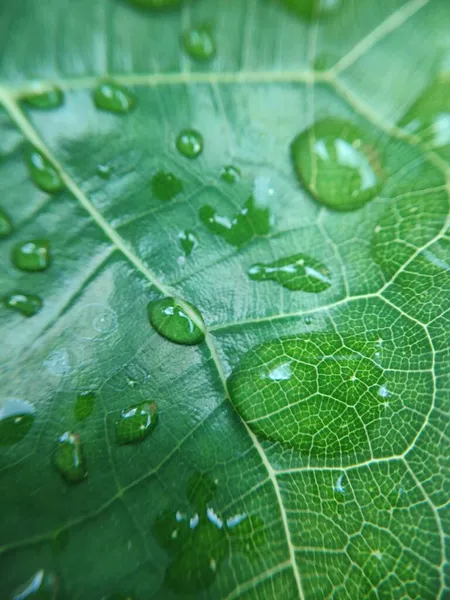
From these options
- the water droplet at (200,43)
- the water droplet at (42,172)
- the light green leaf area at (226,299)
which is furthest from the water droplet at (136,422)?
the water droplet at (200,43)

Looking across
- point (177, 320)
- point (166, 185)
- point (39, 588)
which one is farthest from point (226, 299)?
point (39, 588)

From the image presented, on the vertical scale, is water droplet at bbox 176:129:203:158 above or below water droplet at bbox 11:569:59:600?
above

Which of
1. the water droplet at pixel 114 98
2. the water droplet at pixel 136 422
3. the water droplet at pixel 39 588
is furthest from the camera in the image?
the water droplet at pixel 114 98

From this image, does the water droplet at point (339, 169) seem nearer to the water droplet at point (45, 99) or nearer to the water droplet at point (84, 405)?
the water droplet at point (45, 99)

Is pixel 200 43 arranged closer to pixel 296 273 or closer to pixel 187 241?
pixel 187 241

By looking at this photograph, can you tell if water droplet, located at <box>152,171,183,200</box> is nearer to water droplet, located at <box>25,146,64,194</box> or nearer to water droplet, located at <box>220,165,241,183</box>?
water droplet, located at <box>220,165,241,183</box>

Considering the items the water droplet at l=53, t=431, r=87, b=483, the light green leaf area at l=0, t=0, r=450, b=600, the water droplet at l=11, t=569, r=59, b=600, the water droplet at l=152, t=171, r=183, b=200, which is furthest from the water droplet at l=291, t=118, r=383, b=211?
the water droplet at l=11, t=569, r=59, b=600
